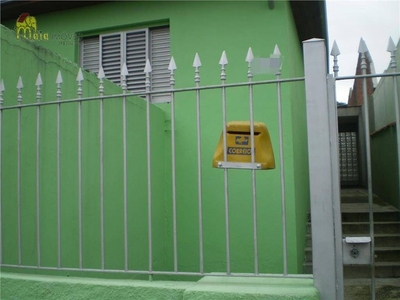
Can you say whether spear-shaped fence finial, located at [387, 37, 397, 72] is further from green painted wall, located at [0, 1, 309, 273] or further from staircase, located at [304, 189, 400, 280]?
staircase, located at [304, 189, 400, 280]

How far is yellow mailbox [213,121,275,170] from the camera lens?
2.55 metres

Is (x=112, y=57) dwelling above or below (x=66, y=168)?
above

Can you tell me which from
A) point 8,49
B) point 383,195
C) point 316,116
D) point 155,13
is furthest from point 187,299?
point 155,13

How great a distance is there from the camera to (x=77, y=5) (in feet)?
21.1

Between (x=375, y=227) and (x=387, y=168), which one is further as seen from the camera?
(x=375, y=227)

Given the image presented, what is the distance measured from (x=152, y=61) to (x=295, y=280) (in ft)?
14.4

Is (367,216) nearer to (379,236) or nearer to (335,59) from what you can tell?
(379,236)

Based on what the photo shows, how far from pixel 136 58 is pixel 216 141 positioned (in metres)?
1.86

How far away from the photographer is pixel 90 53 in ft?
21.4

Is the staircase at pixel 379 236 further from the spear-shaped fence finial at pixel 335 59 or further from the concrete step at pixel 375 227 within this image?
the spear-shaped fence finial at pixel 335 59

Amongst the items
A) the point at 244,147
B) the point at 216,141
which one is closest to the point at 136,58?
the point at 216,141

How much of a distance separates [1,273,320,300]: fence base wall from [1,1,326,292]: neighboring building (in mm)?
545

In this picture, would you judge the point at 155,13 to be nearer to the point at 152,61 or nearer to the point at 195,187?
the point at 152,61

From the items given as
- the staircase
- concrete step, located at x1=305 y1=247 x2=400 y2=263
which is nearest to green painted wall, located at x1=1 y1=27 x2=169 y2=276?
the staircase
